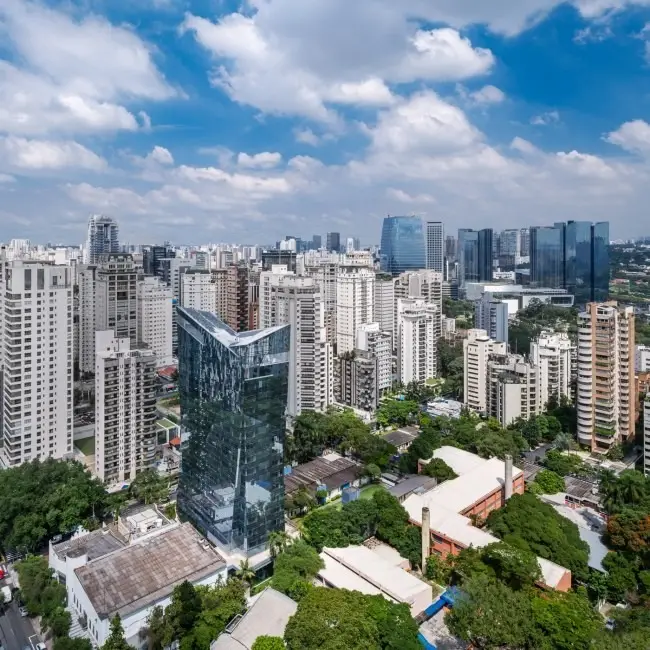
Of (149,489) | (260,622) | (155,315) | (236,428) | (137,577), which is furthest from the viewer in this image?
(155,315)

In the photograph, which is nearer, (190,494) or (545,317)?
(190,494)

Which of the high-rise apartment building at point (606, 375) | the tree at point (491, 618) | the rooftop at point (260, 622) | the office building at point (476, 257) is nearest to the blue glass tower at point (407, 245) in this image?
the office building at point (476, 257)

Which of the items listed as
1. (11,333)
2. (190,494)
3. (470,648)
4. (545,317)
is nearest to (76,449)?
(11,333)

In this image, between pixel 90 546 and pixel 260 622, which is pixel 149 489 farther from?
pixel 260 622

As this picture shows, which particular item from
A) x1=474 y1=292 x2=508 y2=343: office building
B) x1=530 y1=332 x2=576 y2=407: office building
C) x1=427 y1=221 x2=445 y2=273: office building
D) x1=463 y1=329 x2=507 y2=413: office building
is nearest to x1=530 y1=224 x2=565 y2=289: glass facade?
x1=427 y1=221 x2=445 y2=273: office building

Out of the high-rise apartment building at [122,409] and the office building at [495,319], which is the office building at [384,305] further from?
the high-rise apartment building at [122,409]

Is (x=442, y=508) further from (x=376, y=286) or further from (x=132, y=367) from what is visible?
(x=376, y=286)

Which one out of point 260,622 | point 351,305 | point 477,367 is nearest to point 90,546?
point 260,622
